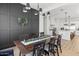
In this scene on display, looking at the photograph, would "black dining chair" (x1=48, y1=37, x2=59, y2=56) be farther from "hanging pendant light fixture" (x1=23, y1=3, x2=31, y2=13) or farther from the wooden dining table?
"hanging pendant light fixture" (x1=23, y1=3, x2=31, y2=13)

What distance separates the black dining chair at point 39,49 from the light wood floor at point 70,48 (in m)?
0.38

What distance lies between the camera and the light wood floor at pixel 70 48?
2148 mm

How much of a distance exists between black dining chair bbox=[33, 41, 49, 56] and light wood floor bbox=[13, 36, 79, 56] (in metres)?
0.38

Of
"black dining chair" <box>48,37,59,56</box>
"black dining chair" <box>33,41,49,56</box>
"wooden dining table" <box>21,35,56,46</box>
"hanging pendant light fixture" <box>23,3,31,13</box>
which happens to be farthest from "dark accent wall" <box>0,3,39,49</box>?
"black dining chair" <box>48,37,59,56</box>

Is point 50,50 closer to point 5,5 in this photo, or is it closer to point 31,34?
point 31,34

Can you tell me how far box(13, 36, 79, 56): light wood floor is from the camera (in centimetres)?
215

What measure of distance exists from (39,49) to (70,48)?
708 millimetres

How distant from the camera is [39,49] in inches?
88.2

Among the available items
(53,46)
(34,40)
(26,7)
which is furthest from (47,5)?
(53,46)

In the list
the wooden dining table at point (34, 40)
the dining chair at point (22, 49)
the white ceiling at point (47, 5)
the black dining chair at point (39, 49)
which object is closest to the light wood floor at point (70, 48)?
the dining chair at point (22, 49)

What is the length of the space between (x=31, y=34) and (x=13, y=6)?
0.75 meters

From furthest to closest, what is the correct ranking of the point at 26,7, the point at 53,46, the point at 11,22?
the point at 53,46
the point at 11,22
the point at 26,7

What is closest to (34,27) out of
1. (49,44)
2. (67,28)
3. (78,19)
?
(49,44)

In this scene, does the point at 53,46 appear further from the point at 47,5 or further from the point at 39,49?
the point at 47,5
